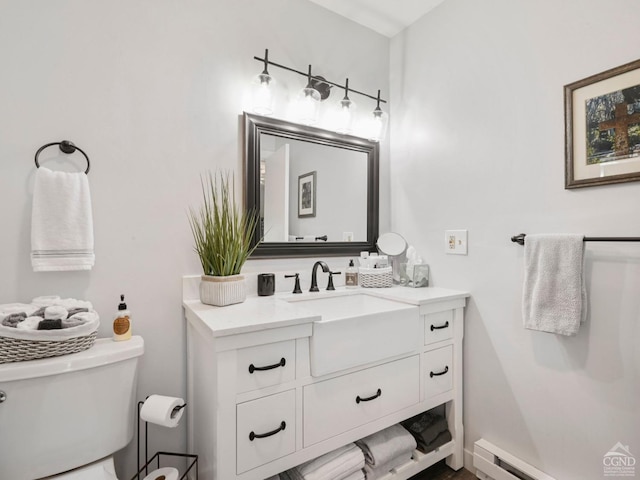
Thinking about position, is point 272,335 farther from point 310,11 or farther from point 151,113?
point 310,11

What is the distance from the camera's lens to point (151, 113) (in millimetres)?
1373

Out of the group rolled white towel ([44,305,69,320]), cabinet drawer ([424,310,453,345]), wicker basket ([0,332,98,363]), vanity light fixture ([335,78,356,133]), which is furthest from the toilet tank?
vanity light fixture ([335,78,356,133])

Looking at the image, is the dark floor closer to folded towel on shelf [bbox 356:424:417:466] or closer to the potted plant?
folded towel on shelf [bbox 356:424:417:466]

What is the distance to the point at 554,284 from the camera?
1249 millimetres

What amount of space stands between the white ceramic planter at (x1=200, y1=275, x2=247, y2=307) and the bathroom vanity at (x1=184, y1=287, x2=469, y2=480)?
0.03m

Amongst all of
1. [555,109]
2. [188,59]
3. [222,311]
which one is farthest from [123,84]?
[555,109]

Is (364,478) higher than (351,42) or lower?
lower

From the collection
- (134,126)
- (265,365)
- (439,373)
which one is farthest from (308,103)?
(439,373)

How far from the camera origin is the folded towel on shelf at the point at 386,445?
1.35 meters

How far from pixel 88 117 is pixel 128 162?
0.21 m

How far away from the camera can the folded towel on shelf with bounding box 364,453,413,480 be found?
1.34 meters

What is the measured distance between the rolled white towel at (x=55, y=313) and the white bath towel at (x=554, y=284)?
5.49ft

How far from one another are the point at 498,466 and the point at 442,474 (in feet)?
0.88

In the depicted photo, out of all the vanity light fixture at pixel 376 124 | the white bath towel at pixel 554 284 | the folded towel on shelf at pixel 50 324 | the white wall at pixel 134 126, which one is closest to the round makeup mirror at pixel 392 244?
the vanity light fixture at pixel 376 124
